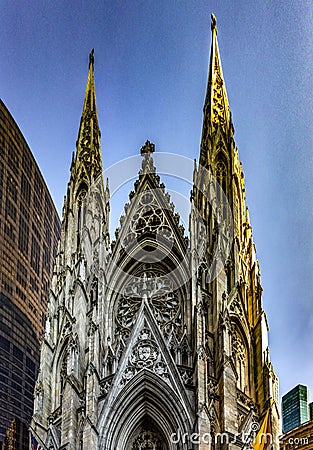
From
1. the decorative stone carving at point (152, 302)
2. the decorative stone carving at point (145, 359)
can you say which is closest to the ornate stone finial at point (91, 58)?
the decorative stone carving at point (152, 302)

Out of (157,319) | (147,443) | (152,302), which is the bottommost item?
(147,443)

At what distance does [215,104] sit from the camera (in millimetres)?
41688

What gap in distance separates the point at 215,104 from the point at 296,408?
39.3 metres

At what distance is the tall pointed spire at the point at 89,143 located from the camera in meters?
40.2

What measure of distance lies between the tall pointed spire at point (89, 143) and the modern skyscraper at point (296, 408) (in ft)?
129

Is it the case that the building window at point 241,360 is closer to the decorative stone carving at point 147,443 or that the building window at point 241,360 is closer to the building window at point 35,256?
the decorative stone carving at point 147,443

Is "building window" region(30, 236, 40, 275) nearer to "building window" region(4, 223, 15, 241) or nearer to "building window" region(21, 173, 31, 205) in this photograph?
"building window" region(21, 173, 31, 205)

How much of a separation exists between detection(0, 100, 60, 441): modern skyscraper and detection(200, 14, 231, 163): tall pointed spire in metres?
26.9

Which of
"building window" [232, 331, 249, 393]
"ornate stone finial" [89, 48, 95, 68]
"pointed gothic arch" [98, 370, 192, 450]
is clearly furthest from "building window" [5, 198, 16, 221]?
"pointed gothic arch" [98, 370, 192, 450]

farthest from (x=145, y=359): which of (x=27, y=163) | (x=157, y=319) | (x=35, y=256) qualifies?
(x=27, y=163)

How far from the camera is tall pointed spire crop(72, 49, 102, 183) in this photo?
4019cm

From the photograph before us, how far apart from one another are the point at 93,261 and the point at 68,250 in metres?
1.86

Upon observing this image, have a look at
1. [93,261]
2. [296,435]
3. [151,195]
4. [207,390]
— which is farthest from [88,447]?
[296,435]

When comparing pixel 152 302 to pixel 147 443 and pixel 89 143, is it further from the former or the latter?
pixel 89 143
